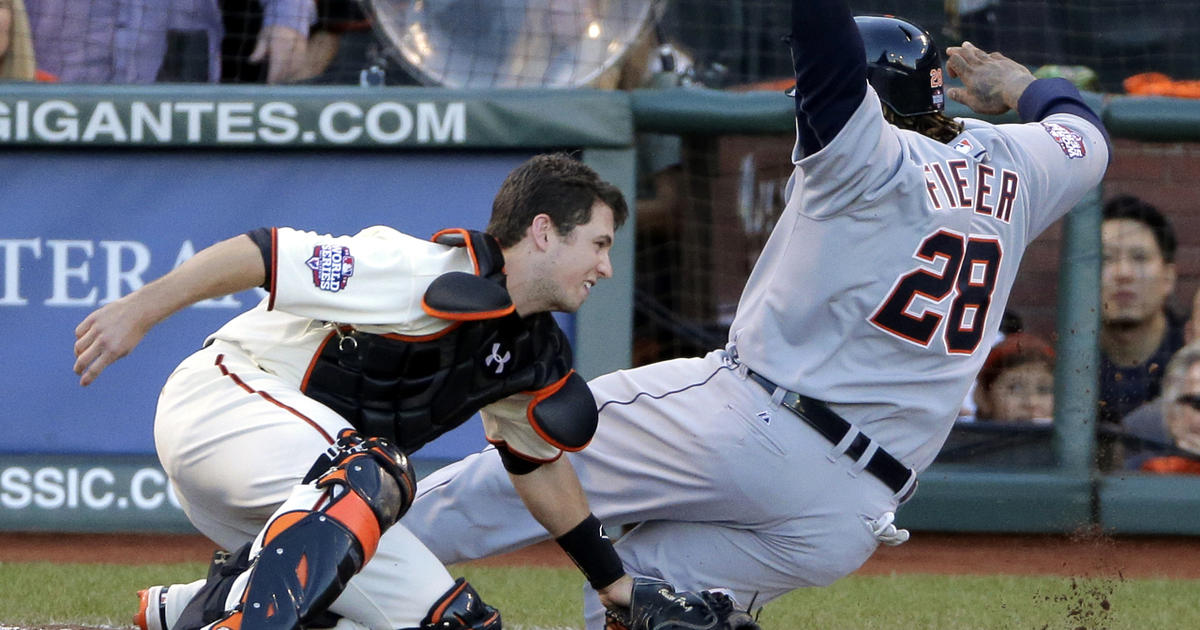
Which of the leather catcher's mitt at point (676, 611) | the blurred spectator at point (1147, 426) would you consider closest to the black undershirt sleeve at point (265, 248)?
the leather catcher's mitt at point (676, 611)

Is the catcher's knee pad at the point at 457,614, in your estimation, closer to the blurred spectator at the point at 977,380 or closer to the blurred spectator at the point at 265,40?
the blurred spectator at the point at 977,380

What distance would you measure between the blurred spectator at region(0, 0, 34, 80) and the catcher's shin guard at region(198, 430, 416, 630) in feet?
10.3

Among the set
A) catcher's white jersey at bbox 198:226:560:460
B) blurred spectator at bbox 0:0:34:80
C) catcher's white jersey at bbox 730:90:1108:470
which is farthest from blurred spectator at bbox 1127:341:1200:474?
blurred spectator at bbox 0:0:34:80

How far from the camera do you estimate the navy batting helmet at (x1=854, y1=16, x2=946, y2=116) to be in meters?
3.21

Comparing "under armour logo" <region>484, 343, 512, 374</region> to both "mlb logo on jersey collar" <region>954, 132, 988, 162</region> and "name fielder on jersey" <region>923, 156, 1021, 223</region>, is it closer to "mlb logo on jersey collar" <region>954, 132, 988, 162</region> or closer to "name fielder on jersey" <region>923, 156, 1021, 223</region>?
"name fielder on jersey" <region>923, 156, 1021, 223</region>

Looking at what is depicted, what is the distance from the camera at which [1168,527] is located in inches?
191

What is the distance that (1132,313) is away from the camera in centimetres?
513

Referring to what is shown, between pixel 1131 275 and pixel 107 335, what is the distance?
3.79 m

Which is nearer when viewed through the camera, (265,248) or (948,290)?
(265,248)

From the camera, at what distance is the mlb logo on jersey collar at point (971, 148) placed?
3.14m

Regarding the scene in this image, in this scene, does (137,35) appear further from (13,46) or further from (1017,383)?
(1017,383)

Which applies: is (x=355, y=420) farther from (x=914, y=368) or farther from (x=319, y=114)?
(x=319, y=114)

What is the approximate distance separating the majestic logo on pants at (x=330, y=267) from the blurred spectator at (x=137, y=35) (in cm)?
276

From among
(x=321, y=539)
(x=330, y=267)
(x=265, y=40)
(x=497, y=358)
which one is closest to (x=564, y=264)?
(x=497, y=358)
